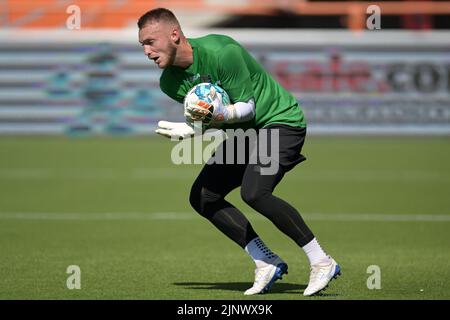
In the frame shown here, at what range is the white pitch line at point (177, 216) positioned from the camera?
1291cm

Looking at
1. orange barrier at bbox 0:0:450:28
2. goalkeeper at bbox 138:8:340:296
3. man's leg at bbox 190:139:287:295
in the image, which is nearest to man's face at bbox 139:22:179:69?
goalkeeper at bbox 138:8:340:296

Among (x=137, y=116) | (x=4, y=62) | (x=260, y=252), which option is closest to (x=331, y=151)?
(x=137, y=116)

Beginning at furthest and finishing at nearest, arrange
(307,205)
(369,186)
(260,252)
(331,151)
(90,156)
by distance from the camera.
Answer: (331,151), (90,156), (369,186), (307,205), (260,252)

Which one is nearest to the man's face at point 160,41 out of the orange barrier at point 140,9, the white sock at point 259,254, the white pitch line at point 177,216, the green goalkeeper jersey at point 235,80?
the green goalkeeper jersey at point 235,80

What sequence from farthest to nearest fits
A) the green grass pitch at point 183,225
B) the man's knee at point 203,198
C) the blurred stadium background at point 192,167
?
the blurred stadium background at point 192,167 < the green grass pitch at point 183,225 < the man's knee at point 203,198

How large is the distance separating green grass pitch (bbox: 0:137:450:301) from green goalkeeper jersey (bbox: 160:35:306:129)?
1.35 metres

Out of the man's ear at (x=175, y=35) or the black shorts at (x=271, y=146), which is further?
the black shorts at (x=271, y=146)

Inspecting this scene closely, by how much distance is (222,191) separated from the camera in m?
8.25

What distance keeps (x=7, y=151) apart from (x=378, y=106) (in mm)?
8082

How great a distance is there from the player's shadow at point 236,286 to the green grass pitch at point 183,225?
1cm

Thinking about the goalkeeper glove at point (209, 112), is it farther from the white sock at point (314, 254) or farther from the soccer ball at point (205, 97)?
the white sock at point (314, 254)

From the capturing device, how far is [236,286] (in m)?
8.47

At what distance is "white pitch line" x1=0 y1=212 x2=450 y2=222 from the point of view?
12.9 metres

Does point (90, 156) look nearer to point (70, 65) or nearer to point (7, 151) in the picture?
point (7, 151)
